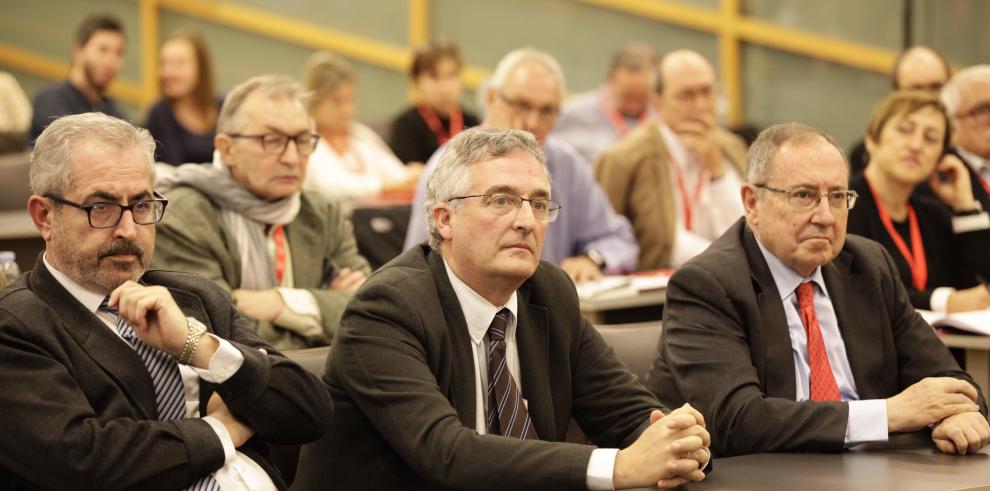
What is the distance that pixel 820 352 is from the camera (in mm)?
2902

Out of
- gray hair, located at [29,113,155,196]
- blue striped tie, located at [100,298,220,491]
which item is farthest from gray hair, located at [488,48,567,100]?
blue striped tie, located at [100,298,220,491]

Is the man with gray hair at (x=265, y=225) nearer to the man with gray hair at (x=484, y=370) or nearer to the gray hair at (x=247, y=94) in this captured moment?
the gray hair at (x=247, y=94)

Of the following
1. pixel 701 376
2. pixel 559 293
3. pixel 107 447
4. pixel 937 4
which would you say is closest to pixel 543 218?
pixel 559 293

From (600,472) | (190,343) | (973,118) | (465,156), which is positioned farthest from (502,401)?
(973,118)

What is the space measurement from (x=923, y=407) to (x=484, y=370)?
2.97 feet

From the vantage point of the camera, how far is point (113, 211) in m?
2.35

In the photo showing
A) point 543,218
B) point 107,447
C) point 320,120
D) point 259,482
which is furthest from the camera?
point 320,120

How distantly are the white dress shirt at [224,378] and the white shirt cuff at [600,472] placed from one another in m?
0.58

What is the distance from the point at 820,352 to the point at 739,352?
9.2 inches

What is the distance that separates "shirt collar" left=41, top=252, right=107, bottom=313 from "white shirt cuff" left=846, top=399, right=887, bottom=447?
1.48 meters

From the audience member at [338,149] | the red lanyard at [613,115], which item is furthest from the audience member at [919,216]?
the red lanyard at [613,115]

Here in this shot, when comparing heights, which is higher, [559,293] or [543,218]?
[543,218]

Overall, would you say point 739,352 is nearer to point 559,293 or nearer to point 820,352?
point 820,352

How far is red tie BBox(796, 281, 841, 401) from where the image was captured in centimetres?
288
